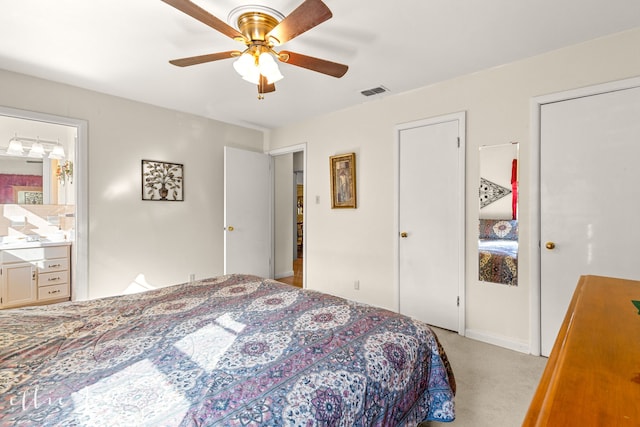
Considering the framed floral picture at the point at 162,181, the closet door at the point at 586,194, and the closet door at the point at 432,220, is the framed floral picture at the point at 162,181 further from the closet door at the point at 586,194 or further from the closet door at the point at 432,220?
the closet door at the point at 586,194

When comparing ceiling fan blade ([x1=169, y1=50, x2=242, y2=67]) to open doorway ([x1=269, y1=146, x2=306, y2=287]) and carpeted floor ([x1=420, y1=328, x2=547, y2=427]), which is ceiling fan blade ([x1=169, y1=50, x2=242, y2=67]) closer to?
carpeted floor ([x1=420, y1=328, x2=547, y2=427])

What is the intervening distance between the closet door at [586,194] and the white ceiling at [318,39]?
558 mm

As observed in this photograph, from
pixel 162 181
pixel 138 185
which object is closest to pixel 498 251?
pixel 162 181

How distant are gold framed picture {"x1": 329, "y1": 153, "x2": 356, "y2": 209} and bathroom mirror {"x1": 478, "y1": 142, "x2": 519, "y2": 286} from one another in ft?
4.60

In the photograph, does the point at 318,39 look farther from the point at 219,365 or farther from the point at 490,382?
the point at 490,382

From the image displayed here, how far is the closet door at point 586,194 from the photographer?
2.12 m

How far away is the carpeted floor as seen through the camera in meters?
1.74

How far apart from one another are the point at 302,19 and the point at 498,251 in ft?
7.87

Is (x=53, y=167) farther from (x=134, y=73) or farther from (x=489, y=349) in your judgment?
(x=489, y=349)

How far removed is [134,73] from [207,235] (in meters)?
2.08

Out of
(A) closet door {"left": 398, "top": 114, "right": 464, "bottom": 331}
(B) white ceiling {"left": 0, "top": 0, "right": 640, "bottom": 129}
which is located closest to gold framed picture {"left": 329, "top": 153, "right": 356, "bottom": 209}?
(A) closet door {"left": 398, "top": 114, "right": 464, "bottom": 331}

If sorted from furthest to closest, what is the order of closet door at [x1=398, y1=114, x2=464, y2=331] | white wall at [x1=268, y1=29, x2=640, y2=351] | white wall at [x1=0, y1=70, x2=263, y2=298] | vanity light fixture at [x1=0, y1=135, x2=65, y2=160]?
1. vanity light fixture at [x1=0, y1=135, x2=65, y2=160]
2. white wall at [x1=0, y1=70, x2=263, y2=298]
3. closet door at [x1=398, y1=114, x2=464, y2=331]
4. white wall at [x1=268, y1=29, x2=640, y2=351]

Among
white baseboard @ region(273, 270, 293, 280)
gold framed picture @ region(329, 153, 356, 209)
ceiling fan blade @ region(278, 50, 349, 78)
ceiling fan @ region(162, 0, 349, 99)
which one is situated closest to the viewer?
ceiling fan @ region(162, 0, 349, 99)

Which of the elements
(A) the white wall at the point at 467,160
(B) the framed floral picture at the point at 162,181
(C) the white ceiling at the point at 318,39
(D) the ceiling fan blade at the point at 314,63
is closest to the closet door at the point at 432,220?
(A) the white wall at the point at 467,160
